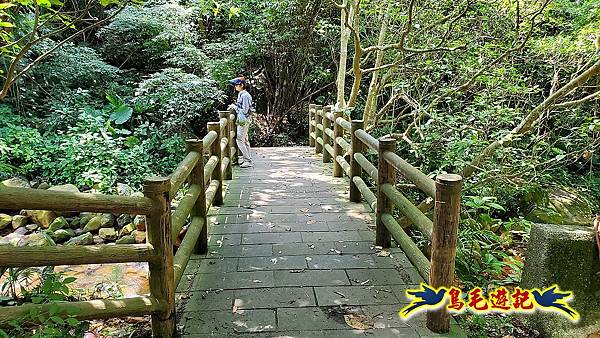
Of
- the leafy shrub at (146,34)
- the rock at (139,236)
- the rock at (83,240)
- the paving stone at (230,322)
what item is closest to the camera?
the paving stone at (230,322)

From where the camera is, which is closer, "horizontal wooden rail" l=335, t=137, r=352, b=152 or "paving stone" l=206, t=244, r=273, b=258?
"paving stone" l=206, t=244, r=273, b=258

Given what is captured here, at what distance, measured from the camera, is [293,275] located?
310 cm

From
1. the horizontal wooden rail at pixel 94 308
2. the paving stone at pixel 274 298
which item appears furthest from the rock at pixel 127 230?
the horizontal wooden rail at pixel 94 308

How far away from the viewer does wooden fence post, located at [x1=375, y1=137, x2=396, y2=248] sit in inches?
135

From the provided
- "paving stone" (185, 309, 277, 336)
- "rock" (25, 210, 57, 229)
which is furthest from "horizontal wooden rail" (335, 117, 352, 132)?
"rock" (25, 210, 57, 229)

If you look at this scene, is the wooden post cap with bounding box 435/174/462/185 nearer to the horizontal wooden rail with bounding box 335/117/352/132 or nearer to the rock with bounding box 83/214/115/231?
the horizontal wooden rail with bounding box 335/117/352/132

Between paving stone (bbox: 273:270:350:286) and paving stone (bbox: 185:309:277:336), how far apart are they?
40cm

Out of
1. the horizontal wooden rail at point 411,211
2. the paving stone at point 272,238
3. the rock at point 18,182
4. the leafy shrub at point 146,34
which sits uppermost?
the leafy shrub at point 146,34

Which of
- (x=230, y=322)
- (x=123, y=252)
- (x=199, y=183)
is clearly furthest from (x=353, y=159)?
(x=123, y=252)

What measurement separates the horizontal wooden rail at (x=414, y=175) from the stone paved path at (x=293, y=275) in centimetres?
71

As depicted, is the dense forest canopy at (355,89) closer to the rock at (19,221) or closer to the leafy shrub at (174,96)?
the leafy shrub at (174,96)

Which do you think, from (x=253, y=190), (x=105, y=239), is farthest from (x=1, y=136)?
(x=253, y=190)

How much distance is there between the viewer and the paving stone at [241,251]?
136 inches

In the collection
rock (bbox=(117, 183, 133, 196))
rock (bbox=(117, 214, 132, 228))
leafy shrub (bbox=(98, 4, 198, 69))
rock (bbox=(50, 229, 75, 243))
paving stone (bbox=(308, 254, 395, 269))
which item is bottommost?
rock (bbox=(50, 229, 75, 243))
